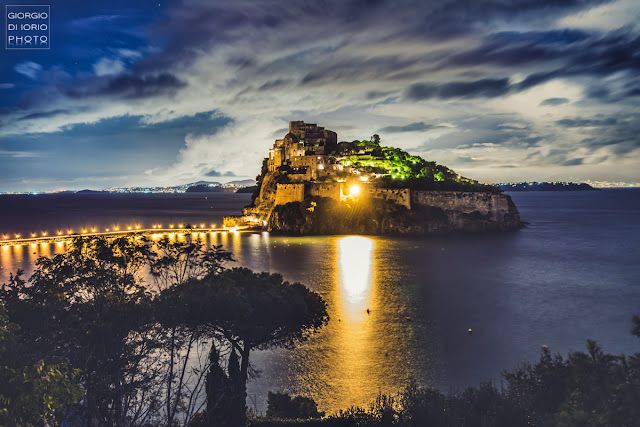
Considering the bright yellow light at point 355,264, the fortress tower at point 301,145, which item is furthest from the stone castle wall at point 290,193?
the bright yellow light at point 355,264

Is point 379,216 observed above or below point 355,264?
above

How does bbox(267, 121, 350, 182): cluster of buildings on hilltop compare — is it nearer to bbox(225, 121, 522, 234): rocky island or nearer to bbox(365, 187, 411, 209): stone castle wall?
bbox(225, 121, 522, 234): rocky island

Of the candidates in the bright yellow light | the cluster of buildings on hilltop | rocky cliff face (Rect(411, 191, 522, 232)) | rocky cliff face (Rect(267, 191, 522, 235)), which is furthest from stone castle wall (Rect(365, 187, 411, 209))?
the cluster of buildings on hilltop

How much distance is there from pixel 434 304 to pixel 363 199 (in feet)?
141

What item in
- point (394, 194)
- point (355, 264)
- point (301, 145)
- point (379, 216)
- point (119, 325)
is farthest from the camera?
point (301, 145)

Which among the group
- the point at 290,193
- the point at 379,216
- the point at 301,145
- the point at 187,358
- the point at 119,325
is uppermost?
the point at 301,145

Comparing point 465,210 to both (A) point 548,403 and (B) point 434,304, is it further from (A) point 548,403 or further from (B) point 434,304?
(A) point 548,403

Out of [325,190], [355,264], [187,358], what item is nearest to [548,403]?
[187,358]

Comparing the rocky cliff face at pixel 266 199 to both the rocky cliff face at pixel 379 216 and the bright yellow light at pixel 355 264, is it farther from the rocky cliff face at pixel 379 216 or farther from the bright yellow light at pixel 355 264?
the bright yellow light at pixel 355 264

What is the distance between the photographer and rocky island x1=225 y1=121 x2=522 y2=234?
70.6m

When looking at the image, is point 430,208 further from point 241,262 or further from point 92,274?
point 92,274

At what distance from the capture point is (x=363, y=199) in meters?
72.1

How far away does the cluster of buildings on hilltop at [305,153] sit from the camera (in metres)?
78.9

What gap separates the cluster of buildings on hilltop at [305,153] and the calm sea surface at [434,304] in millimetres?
18896
